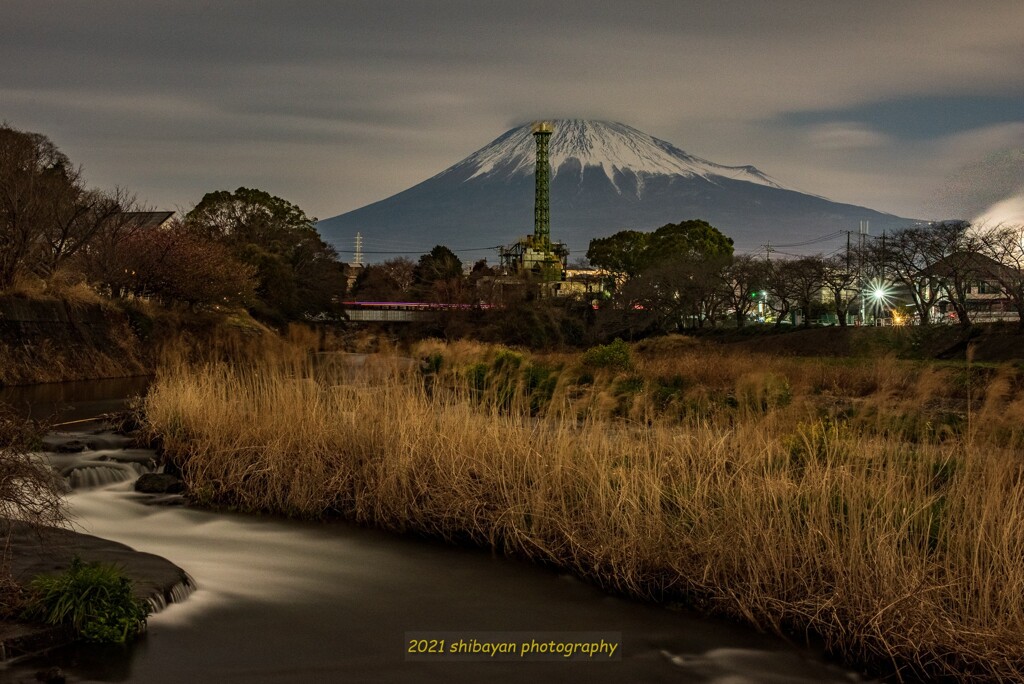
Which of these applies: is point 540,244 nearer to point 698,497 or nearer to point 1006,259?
point 1006,259

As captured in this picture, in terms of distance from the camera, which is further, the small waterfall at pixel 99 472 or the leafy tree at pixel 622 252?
the leafy tree at pixel 622 252

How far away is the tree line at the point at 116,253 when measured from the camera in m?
35.4

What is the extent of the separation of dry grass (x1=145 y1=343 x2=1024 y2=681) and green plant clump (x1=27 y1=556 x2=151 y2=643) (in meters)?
4.38

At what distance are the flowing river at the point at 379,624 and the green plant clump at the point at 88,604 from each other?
0.17m

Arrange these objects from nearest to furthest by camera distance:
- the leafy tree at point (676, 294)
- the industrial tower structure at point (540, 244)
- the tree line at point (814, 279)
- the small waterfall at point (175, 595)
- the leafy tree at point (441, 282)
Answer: the small waterfall at point (175, 595) < the tree line at point (814, 279) < the leafy tree at point (441, 282) < the leafy tree at point (676, 294) < the industrial tower structure at point (540, 244)

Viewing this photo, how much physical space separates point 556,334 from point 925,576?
4208 centimetres

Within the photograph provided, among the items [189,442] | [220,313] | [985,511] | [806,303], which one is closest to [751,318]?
[806,303]

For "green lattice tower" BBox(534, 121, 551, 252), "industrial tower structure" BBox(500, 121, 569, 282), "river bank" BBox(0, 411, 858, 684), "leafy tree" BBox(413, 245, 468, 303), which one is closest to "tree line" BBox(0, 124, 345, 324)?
"leafy tree" BBox(413, 245, 468, 303)

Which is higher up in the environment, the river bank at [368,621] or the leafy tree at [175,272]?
the leafy tree at [175,272]

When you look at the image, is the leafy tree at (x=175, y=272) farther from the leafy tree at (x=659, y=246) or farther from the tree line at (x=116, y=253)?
the leafy tree at (x=659, y=246)

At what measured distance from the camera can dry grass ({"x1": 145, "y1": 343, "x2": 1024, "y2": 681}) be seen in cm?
794

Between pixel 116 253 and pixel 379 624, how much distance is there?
125ft

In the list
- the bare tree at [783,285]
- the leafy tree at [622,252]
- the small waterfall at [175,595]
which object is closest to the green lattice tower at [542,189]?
the leafy tree at [622,252]

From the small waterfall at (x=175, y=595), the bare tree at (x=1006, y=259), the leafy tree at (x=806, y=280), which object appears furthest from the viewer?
the leafy tree at (x=806, y=280)
